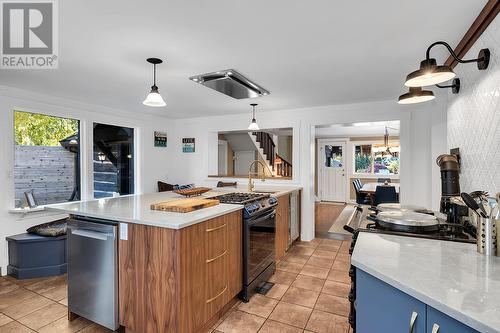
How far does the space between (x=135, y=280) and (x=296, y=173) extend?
123 inches

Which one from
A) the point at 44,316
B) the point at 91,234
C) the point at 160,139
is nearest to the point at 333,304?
the point at 91,234

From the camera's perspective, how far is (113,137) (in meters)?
4.59

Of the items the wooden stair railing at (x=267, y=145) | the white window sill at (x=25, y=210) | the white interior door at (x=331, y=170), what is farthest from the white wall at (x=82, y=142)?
the white interior door at (x=331, y=170)

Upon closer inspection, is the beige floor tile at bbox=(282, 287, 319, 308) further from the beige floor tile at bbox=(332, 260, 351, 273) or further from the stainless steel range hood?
the stainless steel range hood

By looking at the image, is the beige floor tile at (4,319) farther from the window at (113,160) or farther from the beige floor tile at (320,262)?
the beige floor tile at (320,262)

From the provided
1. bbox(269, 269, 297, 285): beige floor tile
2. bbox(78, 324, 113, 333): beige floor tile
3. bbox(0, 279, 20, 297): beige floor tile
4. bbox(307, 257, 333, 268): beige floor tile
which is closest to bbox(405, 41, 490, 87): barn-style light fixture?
bbox(269, 269, 297, 285): beige floor tile

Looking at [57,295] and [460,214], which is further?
[57,295]

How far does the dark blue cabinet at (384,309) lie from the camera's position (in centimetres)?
89

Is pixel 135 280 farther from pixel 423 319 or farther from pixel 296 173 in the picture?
pixel 296 173

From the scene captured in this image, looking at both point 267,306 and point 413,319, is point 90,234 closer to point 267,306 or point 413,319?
point 267,306

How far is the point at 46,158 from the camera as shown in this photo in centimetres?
356

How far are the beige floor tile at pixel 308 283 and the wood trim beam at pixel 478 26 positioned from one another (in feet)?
8.00

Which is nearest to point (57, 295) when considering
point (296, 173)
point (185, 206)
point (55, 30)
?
point (185, 206)

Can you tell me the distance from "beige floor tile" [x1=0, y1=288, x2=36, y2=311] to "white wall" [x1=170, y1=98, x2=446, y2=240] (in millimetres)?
3105
